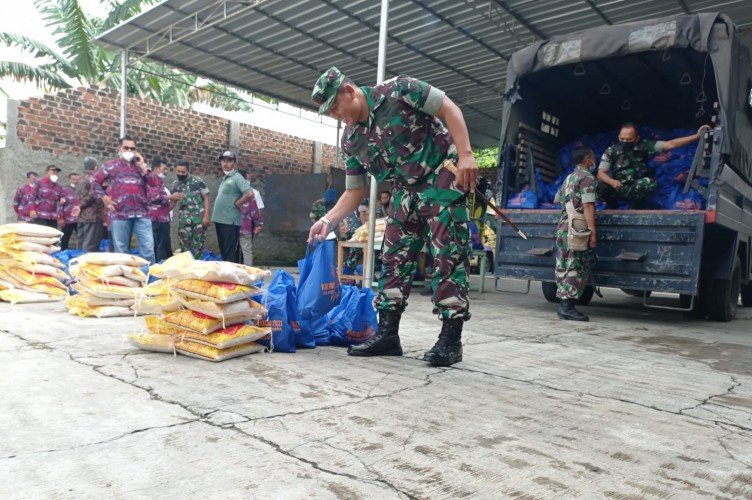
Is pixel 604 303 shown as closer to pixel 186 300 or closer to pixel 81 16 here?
pixel 186 300

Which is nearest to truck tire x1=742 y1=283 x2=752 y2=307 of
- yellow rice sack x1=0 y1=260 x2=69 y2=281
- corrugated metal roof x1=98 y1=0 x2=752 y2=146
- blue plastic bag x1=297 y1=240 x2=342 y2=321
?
corrugated metal roof x1=98 y1=0 x2=752 y2=146

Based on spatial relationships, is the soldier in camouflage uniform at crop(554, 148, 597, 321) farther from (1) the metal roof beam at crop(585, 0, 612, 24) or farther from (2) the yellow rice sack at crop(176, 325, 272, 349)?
(1) the metal roof beam at crop(585, 0, 612, 24)

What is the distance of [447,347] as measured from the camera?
2744 mm

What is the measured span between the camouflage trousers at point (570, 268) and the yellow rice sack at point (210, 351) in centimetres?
301

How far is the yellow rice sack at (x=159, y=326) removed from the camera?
2822 mm

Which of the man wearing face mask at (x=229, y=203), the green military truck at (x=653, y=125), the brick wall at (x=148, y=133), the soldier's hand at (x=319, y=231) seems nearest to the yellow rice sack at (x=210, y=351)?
the soldier's hand at (x=319, y=231)

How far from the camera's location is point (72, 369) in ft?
7.90

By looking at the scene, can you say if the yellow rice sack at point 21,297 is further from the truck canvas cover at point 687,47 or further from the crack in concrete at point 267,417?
the truck canvas cover at point 687,47

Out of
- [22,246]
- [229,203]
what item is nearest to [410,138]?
[22,246]

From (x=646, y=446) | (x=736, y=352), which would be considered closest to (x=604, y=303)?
(x=736, y=352)

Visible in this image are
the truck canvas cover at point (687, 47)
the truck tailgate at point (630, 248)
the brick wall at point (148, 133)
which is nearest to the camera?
the truck canvas cover at point (687, 47)

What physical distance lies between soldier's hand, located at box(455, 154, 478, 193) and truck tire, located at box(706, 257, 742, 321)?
3.76 metres

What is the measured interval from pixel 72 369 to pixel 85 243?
19.5 ft

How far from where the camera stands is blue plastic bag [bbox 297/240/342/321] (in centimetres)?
295
